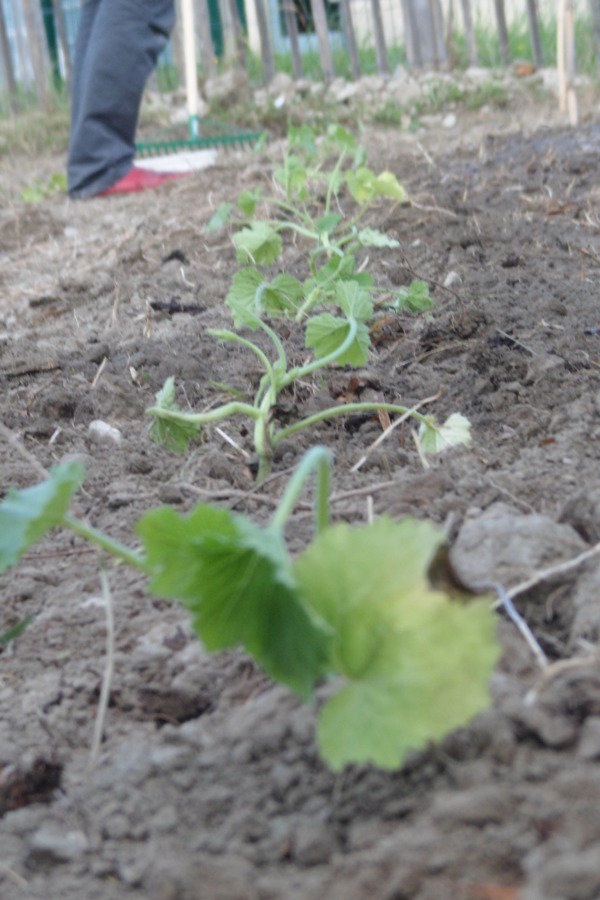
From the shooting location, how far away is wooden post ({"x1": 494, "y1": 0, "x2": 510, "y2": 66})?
689cm

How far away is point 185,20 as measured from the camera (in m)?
5.30

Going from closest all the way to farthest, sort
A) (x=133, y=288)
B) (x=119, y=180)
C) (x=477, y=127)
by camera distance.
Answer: (x=133, y=288)
(x=119, y=180)
(x=477, y=127)

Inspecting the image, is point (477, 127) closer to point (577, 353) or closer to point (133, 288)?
point (133, 288)

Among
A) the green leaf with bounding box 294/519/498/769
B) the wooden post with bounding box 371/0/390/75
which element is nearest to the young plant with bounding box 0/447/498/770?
the green leaf with bounding box 294/519/498/769

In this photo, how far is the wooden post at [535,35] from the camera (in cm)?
682

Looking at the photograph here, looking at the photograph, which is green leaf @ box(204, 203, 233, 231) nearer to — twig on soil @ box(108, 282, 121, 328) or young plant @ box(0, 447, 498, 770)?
twig on soil @ box(108, 282, 121, 328)

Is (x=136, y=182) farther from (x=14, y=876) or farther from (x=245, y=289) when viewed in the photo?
(x=14, y=876)

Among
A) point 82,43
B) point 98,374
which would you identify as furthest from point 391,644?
point 82,43

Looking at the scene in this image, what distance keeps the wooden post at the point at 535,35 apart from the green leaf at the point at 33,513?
6.99 metres

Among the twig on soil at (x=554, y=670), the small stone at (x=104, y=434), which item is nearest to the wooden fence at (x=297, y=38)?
the small stone at (x=104, y=434)

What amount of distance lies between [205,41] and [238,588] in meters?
6.80

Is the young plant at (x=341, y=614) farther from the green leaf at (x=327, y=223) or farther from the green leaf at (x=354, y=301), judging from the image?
the green leaf at (x=327, y=223)

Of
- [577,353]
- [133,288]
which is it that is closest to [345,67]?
[133,288]

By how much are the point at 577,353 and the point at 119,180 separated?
11.1 ft
